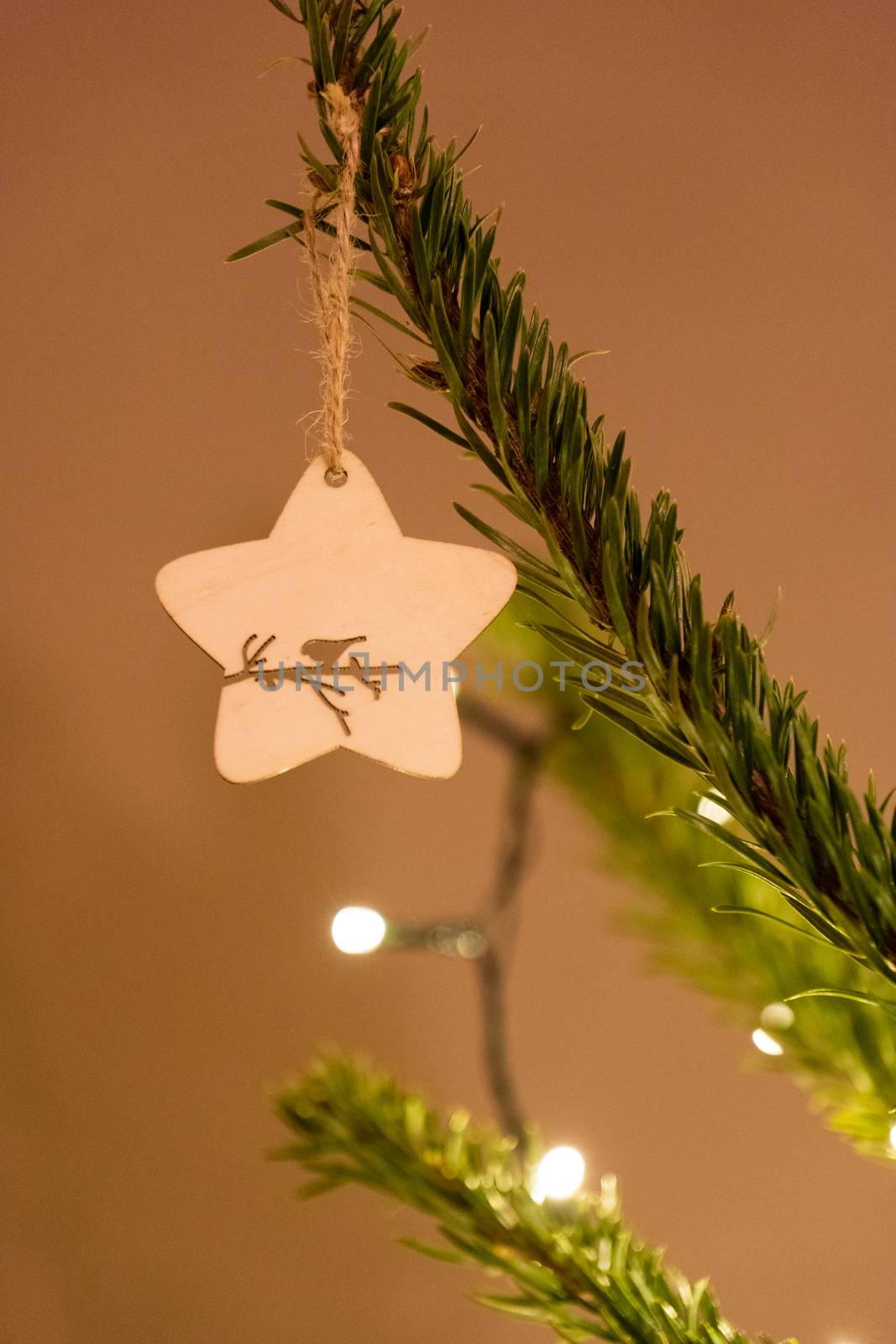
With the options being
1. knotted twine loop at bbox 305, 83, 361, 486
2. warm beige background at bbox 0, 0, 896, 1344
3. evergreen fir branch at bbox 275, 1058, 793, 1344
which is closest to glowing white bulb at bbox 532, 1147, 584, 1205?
evergreen fir branch at bbox 275, 1058, 793, 1344

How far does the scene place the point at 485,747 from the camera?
72 cm

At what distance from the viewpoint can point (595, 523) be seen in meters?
0.26

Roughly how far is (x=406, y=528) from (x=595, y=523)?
1.52ft

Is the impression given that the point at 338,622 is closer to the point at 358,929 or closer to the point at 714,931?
the point at 714,931

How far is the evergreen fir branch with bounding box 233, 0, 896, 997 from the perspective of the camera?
23 cm

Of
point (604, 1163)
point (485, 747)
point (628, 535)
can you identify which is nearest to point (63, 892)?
point (485, 747)

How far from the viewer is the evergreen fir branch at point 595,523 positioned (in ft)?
0.75

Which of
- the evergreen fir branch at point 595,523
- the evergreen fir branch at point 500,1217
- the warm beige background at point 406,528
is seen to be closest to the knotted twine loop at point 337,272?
the evergreen fir branch at point 595,523

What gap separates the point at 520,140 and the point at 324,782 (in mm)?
497

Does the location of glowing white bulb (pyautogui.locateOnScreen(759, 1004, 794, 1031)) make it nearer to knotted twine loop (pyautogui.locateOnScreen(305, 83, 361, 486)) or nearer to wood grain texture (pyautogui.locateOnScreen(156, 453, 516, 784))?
wood grain texture (pyautogui.locateOnScreen(156, 453, 516, 784))

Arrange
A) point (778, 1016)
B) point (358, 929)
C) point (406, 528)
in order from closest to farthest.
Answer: point (778, 1016) < point (358, 929) < point (406, 528)

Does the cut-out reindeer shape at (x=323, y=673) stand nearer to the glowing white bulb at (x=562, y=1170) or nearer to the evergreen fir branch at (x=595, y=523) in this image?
the evergreen fir branch at (x=595, y=523)

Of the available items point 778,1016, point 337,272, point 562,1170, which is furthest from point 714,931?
point 337,272

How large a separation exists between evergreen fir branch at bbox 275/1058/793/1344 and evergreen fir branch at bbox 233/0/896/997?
130 millimetres
